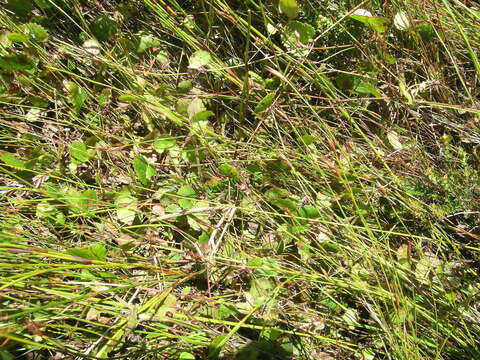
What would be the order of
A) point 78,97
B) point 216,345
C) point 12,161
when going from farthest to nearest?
point 78,97 → point 12,161 → point 216,345

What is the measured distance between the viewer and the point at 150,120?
132cm

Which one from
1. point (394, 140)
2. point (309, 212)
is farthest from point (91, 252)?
point (394, 140)

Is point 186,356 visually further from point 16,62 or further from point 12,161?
point 16,62

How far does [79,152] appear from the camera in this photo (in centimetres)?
125

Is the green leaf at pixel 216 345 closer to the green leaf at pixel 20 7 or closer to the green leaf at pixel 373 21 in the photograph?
the green leaf at pixel 373 21

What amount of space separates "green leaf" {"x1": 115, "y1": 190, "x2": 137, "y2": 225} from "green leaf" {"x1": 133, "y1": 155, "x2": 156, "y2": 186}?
7cm

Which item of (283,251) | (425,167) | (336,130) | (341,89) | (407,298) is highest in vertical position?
(341,89)

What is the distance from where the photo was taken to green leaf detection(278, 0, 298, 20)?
1199 millimetres

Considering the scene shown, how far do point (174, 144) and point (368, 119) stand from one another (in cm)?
67

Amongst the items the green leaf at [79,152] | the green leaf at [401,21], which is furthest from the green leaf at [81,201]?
the green leaf at [401,21]

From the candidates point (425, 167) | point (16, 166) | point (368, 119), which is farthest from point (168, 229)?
point (425, 167)

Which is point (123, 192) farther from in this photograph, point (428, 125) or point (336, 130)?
point (428, 125)

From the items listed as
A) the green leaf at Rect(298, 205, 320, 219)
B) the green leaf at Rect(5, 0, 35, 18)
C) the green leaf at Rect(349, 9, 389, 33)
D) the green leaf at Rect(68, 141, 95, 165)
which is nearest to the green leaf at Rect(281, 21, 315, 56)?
the green leaf at Rect(349, 9, 389, 33)

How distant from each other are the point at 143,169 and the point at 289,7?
69 cm
